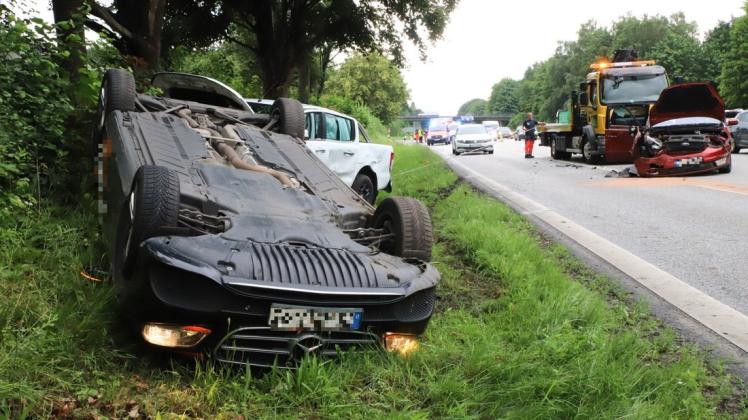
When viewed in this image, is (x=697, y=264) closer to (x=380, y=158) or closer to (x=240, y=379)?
(x=240, y=379)

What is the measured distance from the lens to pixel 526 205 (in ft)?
28.8

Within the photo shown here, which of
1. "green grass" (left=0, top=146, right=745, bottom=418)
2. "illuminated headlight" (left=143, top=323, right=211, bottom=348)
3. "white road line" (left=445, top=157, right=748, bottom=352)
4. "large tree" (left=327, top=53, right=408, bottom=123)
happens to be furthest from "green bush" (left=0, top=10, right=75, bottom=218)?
"large tree" (left=327, top=53, right=408, bottom=123)

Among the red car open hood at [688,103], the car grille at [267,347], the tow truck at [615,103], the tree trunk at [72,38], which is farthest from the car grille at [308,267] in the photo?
the tow truck at [615,103]

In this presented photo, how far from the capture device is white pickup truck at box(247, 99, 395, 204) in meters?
8.23

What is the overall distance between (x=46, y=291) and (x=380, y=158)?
6.08 m

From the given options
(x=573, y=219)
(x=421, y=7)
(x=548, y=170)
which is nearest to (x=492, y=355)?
(x=573, y=219)

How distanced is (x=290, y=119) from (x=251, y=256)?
297cm

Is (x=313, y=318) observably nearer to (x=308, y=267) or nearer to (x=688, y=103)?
(x=308, y=267)

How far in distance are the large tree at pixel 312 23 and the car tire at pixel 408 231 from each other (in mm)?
17421

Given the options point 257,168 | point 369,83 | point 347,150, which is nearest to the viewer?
point 257,168

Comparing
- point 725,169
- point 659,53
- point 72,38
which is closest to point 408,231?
point 72,38

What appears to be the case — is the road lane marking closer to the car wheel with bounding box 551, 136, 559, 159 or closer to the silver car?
the car wheel with bounding box 551, 136, 559, 159

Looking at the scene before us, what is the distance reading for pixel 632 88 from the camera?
51.2 feet

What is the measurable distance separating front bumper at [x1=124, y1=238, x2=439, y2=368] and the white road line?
7.11 ft
